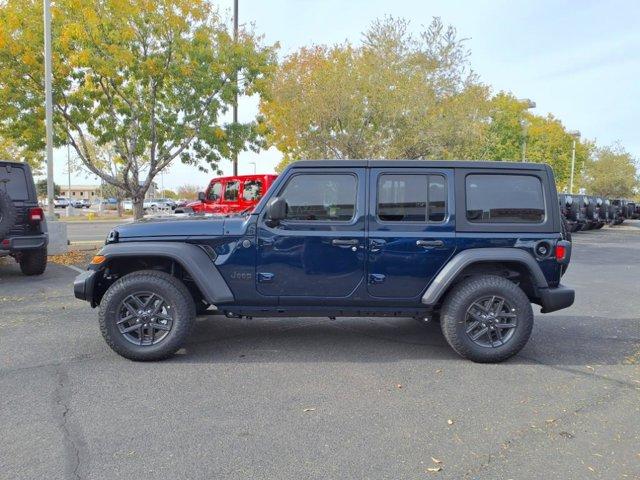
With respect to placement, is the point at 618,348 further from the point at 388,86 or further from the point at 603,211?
the point at 603,211

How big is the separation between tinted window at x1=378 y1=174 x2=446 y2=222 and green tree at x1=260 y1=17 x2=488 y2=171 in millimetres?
11739

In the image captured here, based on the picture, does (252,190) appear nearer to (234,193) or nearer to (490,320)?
(234,193)

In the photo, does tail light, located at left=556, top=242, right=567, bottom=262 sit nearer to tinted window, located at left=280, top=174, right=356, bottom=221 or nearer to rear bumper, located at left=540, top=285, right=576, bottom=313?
rear bumper, located at left=540, top=285, right=576, bottom=313

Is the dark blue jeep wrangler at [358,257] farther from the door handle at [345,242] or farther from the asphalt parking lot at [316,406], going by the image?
the asphalt parking lot at [316,406]

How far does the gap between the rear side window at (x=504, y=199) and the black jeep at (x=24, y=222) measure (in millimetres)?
6926

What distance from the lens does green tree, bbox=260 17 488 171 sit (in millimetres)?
16016

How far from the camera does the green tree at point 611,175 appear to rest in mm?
49906

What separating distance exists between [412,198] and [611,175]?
53.8 m

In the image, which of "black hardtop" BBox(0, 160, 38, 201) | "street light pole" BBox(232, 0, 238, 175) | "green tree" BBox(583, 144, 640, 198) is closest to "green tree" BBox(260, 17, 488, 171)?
"street light pole" BBox(232, 0, 238, 175)

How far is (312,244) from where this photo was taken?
14.6ft

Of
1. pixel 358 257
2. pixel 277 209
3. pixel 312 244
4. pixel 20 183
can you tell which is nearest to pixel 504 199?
pixel 358 257

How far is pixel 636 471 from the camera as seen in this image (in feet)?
9.07


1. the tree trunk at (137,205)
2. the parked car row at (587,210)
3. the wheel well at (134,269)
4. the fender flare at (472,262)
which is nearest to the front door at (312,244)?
the fender flare at (472,262)

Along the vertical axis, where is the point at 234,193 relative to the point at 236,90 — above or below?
below
